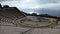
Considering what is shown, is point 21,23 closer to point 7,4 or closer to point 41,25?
point 41,25

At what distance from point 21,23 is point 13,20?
138 millimetres

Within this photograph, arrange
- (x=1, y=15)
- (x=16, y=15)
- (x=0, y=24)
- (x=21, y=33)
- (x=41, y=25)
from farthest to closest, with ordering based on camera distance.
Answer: (x=16, y=15) < (x=1, y=15) < (x=41, y=25) < (x=0, y=24) < (x=21, y=33)

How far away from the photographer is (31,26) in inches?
69.3

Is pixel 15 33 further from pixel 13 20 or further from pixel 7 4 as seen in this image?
pixel 7 4

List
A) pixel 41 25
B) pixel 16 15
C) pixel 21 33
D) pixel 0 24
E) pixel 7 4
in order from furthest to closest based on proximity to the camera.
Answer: pixel 7 4 → pixel 16 15 → pixel 41 25 → pixel 0 24 → pixel 21 33

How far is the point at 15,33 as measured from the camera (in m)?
1.38

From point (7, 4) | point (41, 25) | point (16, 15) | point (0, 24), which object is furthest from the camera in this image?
point (7, 4)

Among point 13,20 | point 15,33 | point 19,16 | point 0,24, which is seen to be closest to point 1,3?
point 19,16

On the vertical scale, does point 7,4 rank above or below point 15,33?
above

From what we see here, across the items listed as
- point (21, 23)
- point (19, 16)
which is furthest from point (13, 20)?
point (19, 16)

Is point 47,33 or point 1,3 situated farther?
point 1,3

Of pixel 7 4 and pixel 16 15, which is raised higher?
pixel 7 4

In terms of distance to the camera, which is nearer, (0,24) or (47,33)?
(47,33)

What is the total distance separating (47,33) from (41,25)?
0.40 metres
